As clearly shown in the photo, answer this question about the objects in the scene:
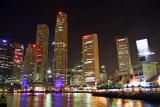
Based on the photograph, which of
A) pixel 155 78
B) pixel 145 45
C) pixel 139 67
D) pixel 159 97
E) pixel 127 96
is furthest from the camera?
pixel 139 67

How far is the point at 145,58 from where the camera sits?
507 ft

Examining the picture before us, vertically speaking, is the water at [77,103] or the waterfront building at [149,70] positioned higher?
the waterfront building at [149,70]

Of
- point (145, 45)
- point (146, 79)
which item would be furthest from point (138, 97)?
point (145, 45)

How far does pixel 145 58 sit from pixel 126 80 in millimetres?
28507

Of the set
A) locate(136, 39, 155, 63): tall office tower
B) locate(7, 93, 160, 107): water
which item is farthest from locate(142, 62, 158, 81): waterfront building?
locate(7, 93, 160, 107): water

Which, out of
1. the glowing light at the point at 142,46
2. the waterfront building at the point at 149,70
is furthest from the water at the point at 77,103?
the glowing light at the point at 142,46

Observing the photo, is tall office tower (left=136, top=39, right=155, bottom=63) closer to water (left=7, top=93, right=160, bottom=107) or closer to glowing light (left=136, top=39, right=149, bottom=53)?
glowing light (left=136, top=39, right=149, bottom=53)

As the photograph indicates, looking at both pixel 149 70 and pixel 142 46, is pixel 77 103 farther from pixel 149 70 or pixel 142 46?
pixel 142 46

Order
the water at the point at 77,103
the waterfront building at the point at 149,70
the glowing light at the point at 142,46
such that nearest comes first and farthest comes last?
1. the water at the point at 77,103
2. the waterfront building at the point at 149,70
3. the glowing light at the point at 142,46

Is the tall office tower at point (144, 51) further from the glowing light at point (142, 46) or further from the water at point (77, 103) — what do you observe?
the water at point (77, 103)

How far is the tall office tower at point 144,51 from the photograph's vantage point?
15012cm

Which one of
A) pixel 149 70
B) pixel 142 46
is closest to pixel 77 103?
pixel 149 70

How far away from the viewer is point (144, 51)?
152625 mm

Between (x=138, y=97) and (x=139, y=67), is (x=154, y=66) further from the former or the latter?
(x=138, y=97)
